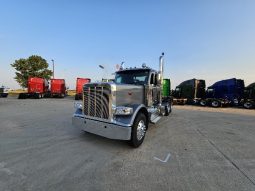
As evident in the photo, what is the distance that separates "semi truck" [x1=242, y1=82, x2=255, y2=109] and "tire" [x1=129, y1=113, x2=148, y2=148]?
17905mm

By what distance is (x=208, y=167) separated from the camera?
13.4 feet

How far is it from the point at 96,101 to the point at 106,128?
87 cm

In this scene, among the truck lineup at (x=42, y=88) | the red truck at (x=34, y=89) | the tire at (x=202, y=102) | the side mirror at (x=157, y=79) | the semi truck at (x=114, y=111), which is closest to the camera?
the semi truck at (x=114, y=111)

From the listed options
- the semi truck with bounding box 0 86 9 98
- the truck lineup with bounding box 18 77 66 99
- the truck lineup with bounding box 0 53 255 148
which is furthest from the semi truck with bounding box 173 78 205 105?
the semi truck with bounding box 0 86 9 98

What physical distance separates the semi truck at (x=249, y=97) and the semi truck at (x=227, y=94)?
0.50 meters

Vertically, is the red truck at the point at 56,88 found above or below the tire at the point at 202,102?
above

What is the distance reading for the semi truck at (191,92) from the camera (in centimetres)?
2241

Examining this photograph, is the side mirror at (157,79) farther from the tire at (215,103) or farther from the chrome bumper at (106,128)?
the tire at (215,103)

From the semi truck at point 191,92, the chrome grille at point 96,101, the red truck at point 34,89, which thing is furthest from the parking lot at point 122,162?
the red truck at point 34,89

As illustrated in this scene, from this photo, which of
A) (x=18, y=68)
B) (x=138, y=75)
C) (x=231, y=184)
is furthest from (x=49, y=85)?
(x=231, y=184)

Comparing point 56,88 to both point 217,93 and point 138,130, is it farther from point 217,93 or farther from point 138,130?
point 138,130

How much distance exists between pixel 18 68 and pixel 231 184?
47.7 metres

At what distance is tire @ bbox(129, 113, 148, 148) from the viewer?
5.11 meters

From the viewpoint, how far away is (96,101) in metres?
5.42
